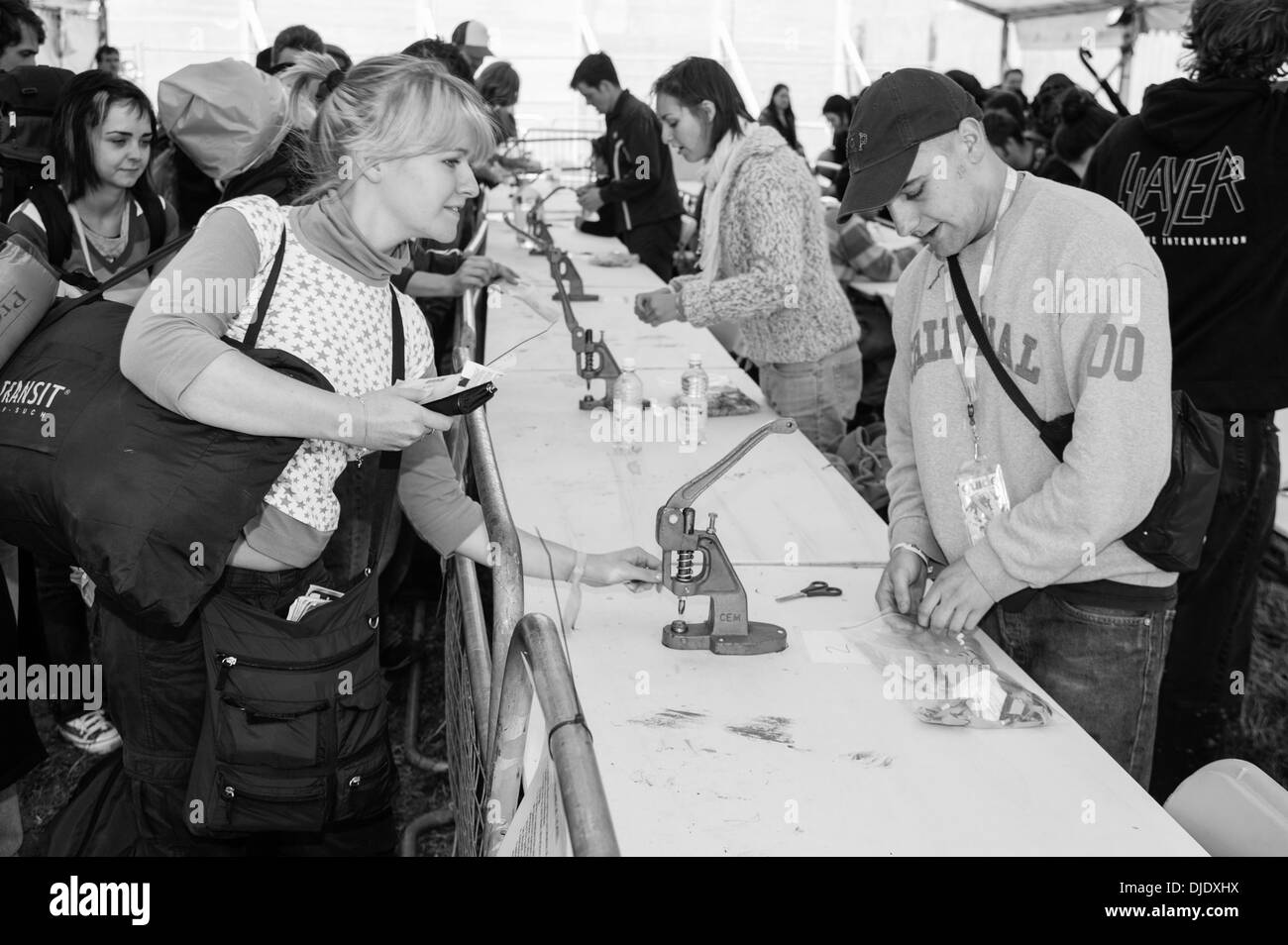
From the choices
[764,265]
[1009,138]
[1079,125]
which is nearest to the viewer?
[764,265]

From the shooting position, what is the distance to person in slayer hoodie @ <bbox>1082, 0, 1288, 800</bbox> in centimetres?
249

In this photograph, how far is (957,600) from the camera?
72.6 inches

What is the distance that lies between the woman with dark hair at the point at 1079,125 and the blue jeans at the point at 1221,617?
163cm

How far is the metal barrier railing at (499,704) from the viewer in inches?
39.0

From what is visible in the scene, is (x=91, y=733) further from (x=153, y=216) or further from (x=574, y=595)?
(x=574, y=595)

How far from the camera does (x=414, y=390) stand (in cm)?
170

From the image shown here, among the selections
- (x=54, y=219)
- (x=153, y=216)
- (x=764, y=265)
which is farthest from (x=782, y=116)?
(x=54, y=219)

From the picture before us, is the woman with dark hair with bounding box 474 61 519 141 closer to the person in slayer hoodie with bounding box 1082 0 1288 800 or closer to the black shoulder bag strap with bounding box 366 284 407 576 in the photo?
the person in slayer hoodie with bounding box 1082 0 1288 800

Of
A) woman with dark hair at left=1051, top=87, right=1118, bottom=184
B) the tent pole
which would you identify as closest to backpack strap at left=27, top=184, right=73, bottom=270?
woman with dark hair at left=1051, top=87, right=1118, bottom=184

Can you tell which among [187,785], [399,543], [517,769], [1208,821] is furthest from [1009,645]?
[399,543]

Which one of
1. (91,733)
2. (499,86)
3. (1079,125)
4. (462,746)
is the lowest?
(91,733)

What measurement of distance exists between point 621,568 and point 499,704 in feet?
2.33

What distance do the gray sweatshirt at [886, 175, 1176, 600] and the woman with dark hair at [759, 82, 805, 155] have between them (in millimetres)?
7521
